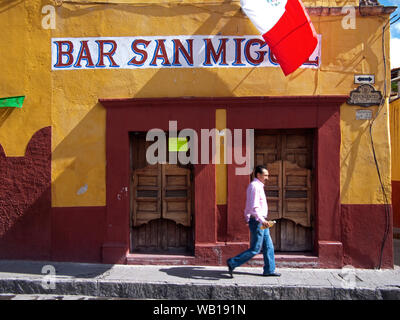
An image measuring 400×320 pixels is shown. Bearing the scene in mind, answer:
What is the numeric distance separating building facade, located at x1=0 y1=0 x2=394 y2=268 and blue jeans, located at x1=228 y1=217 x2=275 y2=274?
1.94 feet

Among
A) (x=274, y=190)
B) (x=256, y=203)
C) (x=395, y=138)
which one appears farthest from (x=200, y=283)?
(x=395, y=138)

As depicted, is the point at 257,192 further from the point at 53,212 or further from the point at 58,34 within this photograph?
the point at 58,34

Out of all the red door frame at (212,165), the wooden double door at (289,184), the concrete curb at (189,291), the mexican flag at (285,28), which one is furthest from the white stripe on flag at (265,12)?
the concrete curb at (189,291)

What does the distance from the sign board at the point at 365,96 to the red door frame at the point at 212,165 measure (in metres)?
0.18

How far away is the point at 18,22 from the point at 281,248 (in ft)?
19.7

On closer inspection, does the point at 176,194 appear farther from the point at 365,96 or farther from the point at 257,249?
the point at 365,96

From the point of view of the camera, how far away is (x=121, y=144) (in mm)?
6172

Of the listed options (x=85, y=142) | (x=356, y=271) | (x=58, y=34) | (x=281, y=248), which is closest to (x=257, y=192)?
(x=281, y=248)

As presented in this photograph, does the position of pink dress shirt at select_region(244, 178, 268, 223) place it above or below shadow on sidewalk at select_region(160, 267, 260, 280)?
above

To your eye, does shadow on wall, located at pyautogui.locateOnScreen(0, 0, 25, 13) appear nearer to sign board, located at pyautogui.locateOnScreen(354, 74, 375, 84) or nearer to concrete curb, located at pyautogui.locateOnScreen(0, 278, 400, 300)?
concrete curb, located at pyautogui.locateOnScreen(0, 278, 400, 300)

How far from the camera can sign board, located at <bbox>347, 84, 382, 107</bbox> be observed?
5.90 m

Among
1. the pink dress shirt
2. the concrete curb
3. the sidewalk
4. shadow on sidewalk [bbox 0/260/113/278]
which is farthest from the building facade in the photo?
the concrete curb

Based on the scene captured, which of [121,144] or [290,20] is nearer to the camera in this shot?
[290,20]

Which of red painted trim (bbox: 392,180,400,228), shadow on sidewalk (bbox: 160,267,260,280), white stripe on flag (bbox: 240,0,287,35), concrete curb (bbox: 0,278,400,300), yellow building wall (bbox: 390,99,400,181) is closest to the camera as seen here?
concrete curb (bbox: 0,278,400,300)
